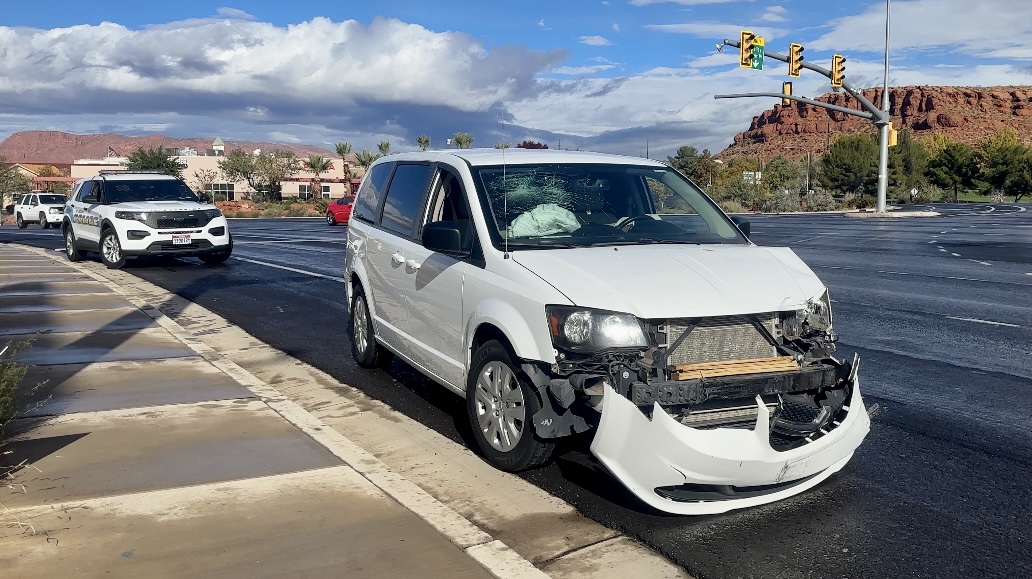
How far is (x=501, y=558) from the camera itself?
13.0 ft

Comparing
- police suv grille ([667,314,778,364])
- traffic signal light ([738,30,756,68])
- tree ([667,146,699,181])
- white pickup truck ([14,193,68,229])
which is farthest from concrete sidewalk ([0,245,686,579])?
tree ([667,146,699,181])

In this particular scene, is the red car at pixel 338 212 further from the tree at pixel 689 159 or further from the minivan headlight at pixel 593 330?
the tree at pixel 689 159

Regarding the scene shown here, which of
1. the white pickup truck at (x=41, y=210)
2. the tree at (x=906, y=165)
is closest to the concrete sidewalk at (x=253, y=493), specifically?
the white pickup truck at (x=41, y=210)

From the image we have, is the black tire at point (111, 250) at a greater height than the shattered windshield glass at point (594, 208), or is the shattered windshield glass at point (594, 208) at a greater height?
the shattered windshield glass at point (594, 208)

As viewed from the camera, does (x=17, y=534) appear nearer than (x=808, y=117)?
Yes

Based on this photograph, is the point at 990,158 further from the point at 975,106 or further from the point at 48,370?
the point at 48,370

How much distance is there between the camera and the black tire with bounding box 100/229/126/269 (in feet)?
54.6

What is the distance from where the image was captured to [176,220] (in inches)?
671

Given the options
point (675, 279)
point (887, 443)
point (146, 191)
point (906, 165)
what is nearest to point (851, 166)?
point (906, 165)

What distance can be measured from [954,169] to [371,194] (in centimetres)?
9976

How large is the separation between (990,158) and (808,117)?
8647 centimetres

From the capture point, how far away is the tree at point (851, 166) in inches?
3354

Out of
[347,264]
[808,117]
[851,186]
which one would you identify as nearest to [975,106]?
[808,117]

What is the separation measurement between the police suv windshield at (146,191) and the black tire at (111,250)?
720mm
